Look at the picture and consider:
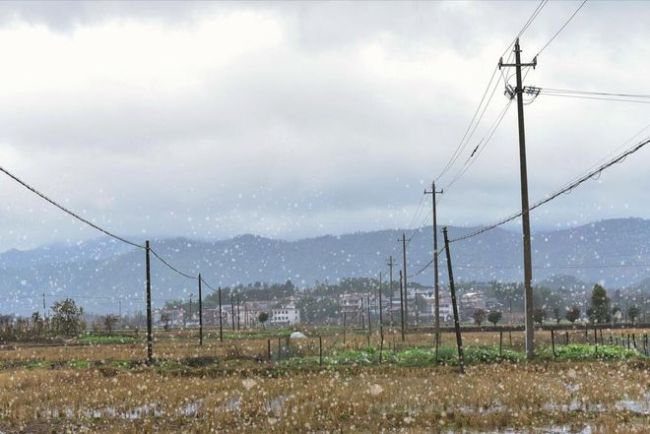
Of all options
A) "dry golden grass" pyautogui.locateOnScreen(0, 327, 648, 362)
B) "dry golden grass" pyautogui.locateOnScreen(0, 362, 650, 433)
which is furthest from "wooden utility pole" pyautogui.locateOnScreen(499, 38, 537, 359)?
"dry golden grass" pyautogui.locateOnScreen(0, 327, 648, 362)

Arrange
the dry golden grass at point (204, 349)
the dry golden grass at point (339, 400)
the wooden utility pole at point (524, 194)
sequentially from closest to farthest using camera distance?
the dry golden grass at point (339, 400) < the wooden utility pole at point (524, 194) < the dry golden grass at point (204, 349)

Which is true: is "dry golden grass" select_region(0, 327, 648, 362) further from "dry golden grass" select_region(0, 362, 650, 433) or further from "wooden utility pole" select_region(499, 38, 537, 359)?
"dry golden grass" select_region(0, 362, 650, 433)

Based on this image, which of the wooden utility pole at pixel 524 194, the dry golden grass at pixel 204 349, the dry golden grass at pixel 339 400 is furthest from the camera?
the dry golden grass at pixel 204 349

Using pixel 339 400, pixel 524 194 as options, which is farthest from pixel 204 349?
pixel 339 400

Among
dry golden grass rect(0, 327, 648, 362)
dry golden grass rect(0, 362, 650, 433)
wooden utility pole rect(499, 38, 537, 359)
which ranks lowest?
dry golden grass rect(0, 327, 648, 362)

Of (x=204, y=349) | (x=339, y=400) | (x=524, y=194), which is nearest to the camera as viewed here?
(x=339, y=400)

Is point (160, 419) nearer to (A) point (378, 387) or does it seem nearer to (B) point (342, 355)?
(A) point (378, 387)

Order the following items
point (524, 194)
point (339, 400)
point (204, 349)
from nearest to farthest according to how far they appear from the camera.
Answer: point (339, 400) < point (524, 194) < point (204, 349)

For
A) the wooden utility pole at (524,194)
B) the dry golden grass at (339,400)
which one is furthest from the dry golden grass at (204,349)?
the dry golden grass at (339,400)

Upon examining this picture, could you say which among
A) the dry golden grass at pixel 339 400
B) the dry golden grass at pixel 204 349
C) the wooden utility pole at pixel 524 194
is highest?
the wooden utility pole at pixel 524 194

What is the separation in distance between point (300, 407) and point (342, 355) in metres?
22.0

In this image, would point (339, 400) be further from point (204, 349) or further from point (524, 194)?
point (204, 349)

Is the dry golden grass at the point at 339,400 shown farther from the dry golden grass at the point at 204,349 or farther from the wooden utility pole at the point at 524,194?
the dry golden grass at the point at 204,349

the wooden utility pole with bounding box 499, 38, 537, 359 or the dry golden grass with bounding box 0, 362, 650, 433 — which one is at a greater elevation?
the wooden utility pole with bounding box 499, 38, 537, 359
